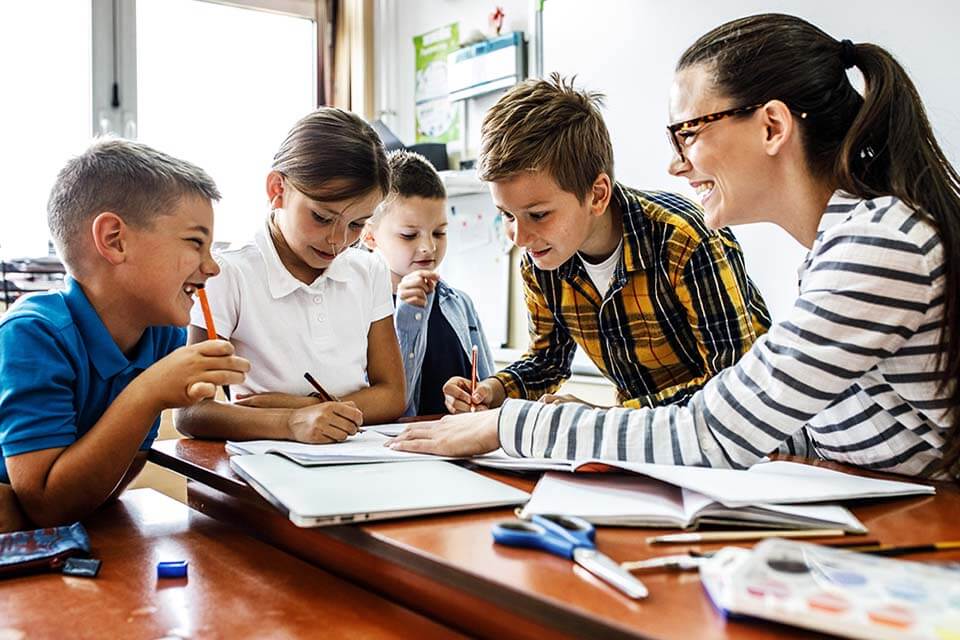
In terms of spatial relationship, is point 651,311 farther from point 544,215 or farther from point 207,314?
point 207,314

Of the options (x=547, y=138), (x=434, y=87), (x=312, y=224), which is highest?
(x=434, y=87)

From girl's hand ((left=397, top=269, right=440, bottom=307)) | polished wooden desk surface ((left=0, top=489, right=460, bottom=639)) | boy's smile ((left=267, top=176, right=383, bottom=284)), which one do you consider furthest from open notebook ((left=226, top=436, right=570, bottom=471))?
girl's hand ((left=397, top=269, right=440, bottom=307))

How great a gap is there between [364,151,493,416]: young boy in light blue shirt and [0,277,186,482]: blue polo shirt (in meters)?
0.78

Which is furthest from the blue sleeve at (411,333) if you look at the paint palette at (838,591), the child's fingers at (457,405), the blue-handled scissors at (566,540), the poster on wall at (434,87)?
the poster on wall at (434,87)

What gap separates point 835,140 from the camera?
102 centimetres

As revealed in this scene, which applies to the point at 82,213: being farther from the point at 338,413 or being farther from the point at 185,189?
the point at 338,413

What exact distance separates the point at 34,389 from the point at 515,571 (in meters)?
0.72

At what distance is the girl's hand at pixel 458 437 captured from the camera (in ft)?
3.16

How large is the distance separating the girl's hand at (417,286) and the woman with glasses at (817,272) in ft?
2.53

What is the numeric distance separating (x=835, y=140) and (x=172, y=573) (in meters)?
0.86

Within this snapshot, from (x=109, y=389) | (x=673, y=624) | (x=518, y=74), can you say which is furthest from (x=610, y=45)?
(x=673, y=624)

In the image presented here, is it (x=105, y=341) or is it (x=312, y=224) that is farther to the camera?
(x=312, y=224)

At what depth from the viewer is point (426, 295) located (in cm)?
187

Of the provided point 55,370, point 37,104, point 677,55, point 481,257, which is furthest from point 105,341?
point 37,104
